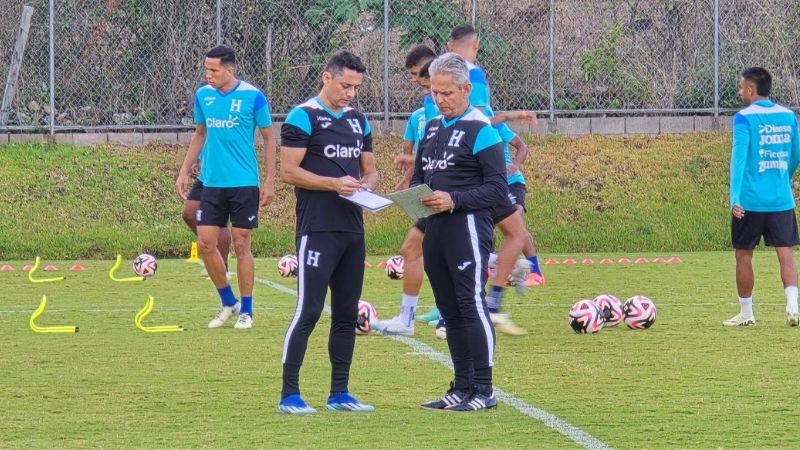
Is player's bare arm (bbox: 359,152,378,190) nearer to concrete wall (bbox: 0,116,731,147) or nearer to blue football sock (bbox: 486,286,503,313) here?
blue football sock (bbox: 486,286,503,313)

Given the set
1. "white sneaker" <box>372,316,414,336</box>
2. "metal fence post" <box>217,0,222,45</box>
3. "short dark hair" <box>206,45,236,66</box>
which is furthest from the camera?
"metal fence post" <box>217,0,222,45</box>

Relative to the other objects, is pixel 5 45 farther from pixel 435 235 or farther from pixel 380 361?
pixel 435 235

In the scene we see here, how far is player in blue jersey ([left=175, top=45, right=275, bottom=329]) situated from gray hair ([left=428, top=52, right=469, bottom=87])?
3891 millimetres

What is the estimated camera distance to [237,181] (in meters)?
11.5

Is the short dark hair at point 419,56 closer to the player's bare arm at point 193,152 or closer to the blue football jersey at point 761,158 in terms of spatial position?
the player's bare arm at point 193,152

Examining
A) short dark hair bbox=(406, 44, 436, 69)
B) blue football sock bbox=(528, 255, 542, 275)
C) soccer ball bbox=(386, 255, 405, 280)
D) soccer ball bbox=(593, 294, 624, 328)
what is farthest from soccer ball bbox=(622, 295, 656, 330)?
soccer ball bbox=(386, 255, 405, 280)

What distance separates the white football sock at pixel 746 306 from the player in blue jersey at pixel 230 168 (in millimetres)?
3940

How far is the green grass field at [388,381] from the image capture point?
22.8 feet

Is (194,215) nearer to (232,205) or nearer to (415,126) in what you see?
(232,205)

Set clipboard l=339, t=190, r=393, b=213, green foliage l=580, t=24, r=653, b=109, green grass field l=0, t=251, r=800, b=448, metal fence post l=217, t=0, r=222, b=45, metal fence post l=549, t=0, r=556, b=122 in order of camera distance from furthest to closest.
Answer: green foliage l=580, t=24, r=653, b=109
metal fence post l=549, t=0, r=556, b=122
metal fence post l=217, t=0, r=222, b=45
clipboard l=339, t=190, r=393, b=213
green grass field l=0, t=251, r=800, b=448

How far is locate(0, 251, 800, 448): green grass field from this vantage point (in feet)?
22.8

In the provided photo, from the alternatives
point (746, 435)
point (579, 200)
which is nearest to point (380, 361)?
point (746, 435)

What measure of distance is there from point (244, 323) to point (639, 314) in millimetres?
3181

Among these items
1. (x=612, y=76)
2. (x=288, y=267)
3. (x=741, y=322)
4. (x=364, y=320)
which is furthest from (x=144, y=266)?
(x=612, y=76)
